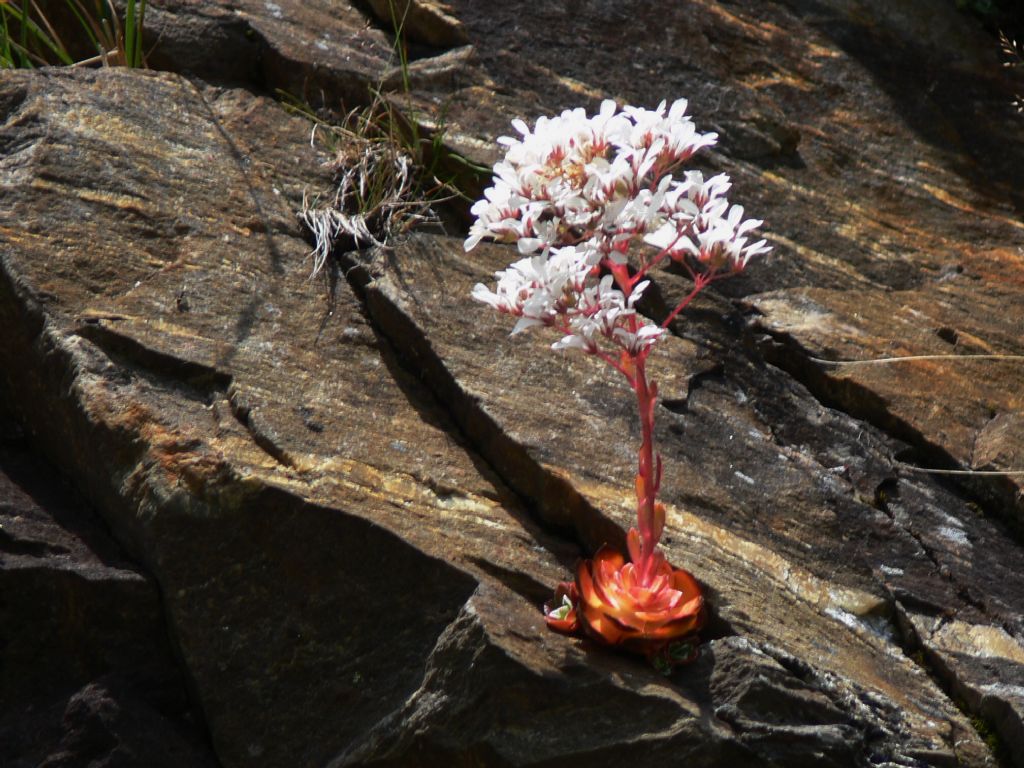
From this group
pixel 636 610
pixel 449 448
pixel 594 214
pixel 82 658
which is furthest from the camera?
pixel 449 448

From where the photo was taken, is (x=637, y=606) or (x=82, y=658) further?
(x=82, y=658)

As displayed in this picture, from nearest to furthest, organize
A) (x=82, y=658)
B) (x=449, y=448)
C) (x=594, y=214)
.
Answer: (x=594, y=214)
(x=82, y=658)
(x=449, y=448)

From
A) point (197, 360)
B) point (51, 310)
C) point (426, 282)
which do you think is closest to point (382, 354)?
point (426, 282)

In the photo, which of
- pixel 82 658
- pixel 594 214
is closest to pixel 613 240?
pixel 594 214

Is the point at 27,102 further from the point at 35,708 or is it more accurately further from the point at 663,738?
the point at 663,738

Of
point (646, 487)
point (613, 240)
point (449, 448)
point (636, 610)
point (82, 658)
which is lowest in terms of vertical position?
point (82, 658)

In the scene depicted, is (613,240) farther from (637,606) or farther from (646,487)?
(637,606)

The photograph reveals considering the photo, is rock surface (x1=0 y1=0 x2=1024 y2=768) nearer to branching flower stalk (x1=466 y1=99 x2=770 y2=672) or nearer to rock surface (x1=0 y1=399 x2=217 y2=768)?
rock surface (x1=0 y1=399 x2=217 y2=768)

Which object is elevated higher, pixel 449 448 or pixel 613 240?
pixel 613 240
